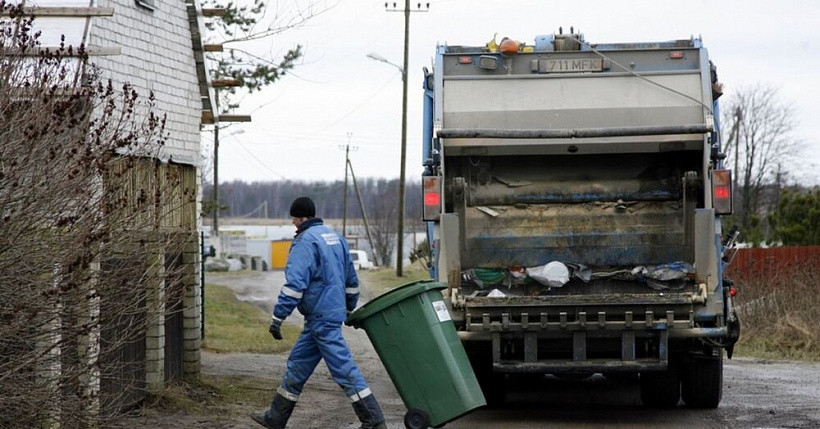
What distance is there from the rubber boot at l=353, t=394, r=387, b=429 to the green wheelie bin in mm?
198

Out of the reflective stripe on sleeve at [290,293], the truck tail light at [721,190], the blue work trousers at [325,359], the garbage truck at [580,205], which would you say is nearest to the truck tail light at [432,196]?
the garbage truck at [580,205]

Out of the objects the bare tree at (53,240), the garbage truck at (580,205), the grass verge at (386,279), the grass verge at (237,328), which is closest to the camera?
the bare tree at (53,240)

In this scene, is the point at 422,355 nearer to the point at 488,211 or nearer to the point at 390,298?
the point at 390,298

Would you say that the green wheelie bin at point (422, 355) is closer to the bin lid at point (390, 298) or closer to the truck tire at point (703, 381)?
the bin lid at point (390, 298)

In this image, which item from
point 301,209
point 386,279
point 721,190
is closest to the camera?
point 301,209

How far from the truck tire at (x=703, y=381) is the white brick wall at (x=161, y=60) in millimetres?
4661

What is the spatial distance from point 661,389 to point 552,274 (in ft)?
5.05

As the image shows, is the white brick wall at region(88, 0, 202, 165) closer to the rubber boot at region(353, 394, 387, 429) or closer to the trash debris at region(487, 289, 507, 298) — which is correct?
the trash debris at region(487, 289, 507, 298)

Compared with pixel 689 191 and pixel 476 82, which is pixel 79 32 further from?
pixel 689 191

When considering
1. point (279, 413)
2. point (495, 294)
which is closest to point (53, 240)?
point (279, 413)

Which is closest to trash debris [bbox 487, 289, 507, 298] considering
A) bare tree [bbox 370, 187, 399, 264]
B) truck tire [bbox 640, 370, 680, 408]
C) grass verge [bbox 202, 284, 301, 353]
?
truck tire [bbox 640, 370, 680, 408]

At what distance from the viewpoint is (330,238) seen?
28.2 ft

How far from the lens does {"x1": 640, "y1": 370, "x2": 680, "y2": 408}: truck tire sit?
34.3ft

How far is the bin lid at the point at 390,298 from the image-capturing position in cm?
841
